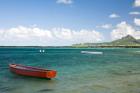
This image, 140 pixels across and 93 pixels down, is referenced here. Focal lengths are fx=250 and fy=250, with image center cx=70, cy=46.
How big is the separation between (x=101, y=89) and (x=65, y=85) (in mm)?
4915

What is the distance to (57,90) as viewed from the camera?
27250 mm

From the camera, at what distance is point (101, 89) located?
2734cm

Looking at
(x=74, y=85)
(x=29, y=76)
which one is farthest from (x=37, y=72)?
(x=74, y=85)

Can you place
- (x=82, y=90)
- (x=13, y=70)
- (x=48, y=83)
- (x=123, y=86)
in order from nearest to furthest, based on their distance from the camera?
(x=82, y=90)
(x=123, y=86)
(x=48, y=83)
(x=13, y=70)

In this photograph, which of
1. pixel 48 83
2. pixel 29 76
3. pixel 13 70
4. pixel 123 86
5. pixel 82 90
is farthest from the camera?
pixel 13 70

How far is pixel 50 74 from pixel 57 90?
22.8 ft

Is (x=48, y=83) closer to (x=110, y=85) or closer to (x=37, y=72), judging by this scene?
(x=37, y=72)

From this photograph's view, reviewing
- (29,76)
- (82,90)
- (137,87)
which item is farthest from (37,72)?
(137,87)

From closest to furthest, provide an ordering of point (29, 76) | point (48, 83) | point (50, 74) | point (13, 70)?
1. point (48, 83)
2. point (50, 74)
3. point (29, 76)
4. point (13, 70)

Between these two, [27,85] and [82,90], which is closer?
[82,90]

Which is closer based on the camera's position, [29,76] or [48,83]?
[48,83]

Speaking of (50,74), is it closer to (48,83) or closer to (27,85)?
(48,83)

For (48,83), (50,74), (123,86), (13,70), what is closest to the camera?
(123,86)

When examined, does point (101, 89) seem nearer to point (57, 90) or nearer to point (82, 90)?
point (82, 90)
